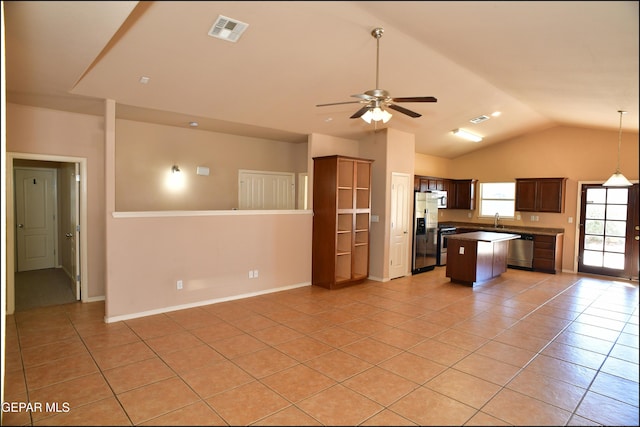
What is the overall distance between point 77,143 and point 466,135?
7.02 meters

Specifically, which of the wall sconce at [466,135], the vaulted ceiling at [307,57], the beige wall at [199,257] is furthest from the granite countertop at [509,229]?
the beige wall at [199,257]

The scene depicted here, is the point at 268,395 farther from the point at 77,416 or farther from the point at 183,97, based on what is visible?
the point at 183,97

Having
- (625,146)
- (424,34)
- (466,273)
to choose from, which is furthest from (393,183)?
(625,146)

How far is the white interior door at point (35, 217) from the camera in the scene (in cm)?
716

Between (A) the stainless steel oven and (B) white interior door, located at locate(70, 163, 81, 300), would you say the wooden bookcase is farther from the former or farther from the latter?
(B) white interior door, located at locate(70, 163, 81, 300)

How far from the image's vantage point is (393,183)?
6.92 m

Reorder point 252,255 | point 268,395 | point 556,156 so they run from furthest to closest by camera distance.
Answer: point 556,156 < point 252,255 < point 268,395

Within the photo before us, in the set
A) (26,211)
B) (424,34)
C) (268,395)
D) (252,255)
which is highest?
(424,34)

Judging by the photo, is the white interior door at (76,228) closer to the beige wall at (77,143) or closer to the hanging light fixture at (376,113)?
the beige wall at (77,143)

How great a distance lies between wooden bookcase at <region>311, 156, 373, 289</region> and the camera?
20.4 ft

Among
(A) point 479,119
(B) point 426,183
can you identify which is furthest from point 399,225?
(A) point 479,119

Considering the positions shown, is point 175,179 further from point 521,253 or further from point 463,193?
point 521,253

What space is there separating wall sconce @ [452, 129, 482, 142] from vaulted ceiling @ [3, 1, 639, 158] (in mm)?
1479

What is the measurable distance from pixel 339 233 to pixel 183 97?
3.38 metres
